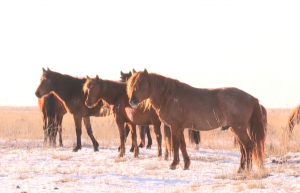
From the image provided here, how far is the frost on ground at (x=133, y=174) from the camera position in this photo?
24.2 ft

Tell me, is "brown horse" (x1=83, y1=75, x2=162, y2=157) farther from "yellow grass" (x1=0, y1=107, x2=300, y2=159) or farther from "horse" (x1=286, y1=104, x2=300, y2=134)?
"horse" (x1=286, y1=104, x2=300, y2=134)

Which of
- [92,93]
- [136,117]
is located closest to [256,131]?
[136,117]

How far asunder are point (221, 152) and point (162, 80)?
420 cm

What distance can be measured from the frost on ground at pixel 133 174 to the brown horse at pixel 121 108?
58 centimetres

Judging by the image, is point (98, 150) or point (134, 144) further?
point (98, 150)

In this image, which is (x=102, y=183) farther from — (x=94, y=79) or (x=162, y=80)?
(x=94, y=79)

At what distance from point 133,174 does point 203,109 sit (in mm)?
1607

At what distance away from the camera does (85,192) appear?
279 inches

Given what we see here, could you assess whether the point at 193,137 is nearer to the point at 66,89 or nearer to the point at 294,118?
the point at 294,118

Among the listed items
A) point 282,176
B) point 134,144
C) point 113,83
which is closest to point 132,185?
point 282,176

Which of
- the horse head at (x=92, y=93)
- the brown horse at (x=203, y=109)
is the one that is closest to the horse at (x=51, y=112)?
the horse head at (x=92, y=93)

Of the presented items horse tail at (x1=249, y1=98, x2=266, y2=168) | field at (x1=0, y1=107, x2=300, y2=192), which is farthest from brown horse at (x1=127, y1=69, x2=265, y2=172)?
field at (x1=0, y1=107, x2=300, y2=192)

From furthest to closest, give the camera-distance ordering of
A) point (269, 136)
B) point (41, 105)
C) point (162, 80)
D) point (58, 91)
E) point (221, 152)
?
1. point (41, 105)
2. point (269, 136)
3. point (58, 91)
4. point (221, 152)
5. point (162, 80)

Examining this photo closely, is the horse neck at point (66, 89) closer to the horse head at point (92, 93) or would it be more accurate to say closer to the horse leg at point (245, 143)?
the horse head at point (92, 93)
